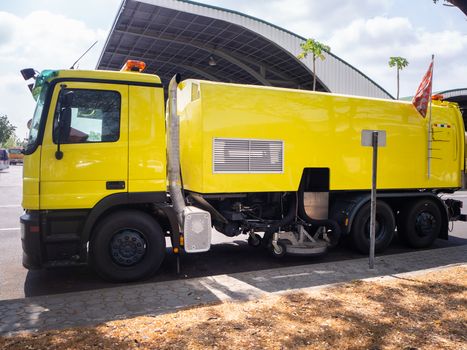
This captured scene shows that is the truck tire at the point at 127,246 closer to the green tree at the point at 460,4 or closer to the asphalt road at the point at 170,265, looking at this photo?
the asphalt road at the point at 170,265

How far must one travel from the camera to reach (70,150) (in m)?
5.27

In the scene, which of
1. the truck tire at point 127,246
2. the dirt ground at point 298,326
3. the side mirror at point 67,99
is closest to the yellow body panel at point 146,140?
the truck tire at point 127,246

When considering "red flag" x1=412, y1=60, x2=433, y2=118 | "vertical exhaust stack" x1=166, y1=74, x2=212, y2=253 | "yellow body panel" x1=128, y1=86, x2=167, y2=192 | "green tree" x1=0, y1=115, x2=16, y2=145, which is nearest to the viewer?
"yellow body panel" x1=128, y1=86, x2=167, y2=192

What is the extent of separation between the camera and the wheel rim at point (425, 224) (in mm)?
8008

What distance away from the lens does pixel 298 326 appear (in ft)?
12.7

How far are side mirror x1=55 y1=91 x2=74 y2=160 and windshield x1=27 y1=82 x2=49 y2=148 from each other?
30cm

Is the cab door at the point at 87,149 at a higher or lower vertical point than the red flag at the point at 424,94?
lower

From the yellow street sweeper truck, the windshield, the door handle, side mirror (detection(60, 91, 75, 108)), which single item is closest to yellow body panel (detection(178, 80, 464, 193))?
the yellow street sweeper truck

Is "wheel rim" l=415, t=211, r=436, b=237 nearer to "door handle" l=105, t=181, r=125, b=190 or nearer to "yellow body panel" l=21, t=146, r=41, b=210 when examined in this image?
"door handle" l=105, t=181, r=125, b=190

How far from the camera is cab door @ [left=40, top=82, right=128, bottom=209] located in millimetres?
5211

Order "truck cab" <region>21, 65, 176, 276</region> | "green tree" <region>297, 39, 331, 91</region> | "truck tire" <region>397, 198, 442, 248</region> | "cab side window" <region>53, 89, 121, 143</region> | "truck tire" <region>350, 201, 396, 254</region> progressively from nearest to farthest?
"truck cab" <region>21, 65, 176, 276</region> → "cab side window" <region>53, 89, 121, 143</region> → "truck tire" <region>350, 201, 396, 254</region> → "truck tire" <region>397, 198, 442, 248</region> → "green tree" <region>297, 39, 331, 91</region>

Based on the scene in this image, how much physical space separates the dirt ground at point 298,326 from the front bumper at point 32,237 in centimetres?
161

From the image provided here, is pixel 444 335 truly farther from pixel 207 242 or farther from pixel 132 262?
pixel 132 262

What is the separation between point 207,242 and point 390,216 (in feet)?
12.4
